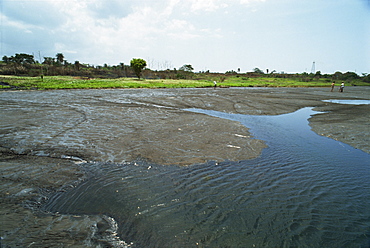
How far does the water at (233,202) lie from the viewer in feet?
12.5

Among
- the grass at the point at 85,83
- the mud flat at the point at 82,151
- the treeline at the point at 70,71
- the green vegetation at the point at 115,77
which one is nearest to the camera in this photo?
the mud flat at the point at 82,151

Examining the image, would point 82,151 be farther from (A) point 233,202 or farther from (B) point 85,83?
(B) point 85,83

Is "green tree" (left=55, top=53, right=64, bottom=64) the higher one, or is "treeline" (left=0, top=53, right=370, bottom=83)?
"green tree" (left=55, top=53, right=64, bottom=64)

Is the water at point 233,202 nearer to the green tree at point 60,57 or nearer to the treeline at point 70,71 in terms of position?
the treeline at point 70,71

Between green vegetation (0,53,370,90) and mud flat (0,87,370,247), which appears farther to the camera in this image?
green vegetation (0,53,370,90)

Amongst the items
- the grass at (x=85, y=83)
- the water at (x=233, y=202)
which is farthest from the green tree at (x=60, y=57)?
the water at (x=233, y=202)

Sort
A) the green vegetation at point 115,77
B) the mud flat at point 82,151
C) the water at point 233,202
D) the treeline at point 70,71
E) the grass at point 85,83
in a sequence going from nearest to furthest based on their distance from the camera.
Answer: the mud flat at point 82,151 → the water at point 233,202 → the grass at point 85,83 → the green vegetation at point 115,77 → the treeline at point 70,71

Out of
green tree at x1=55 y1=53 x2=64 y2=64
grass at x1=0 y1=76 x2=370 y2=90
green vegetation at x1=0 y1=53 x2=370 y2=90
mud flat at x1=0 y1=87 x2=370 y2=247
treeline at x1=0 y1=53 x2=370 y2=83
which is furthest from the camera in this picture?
green tree at x1=55 y1=53 x2=64 y2=64

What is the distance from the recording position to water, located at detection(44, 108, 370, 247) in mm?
3806

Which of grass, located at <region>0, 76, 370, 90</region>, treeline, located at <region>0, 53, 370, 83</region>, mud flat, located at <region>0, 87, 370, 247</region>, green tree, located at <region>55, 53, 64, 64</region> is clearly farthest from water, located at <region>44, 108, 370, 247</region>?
green tree, located at <region>55, 53, 64, 64</region>

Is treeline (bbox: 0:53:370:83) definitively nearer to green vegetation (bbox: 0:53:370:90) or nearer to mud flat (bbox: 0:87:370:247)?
green vegetation (bbox: 0:53:370:90)

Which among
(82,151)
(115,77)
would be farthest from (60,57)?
(82,151)

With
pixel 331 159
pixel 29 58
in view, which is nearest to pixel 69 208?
pixel 331 159

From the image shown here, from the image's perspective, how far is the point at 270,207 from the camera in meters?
4.73
